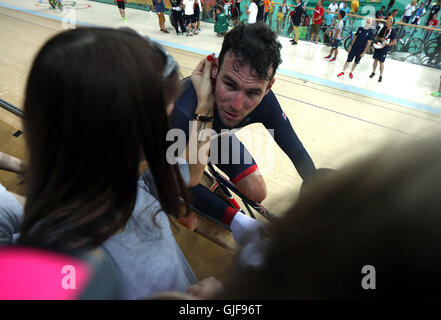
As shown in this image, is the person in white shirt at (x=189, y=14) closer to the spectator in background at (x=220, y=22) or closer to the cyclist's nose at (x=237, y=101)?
the spectator in background at (x=220, y=22)

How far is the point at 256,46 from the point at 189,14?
6.82 meters

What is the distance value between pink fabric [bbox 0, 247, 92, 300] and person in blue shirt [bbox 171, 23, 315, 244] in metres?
0.82

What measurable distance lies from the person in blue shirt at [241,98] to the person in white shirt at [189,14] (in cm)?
648

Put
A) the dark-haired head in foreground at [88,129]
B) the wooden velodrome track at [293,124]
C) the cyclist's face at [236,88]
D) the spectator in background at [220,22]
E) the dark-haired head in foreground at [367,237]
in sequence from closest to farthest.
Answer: the dark-haired head in foreground at [367,237] → the dark-haired head in foreground at [88,129] → the wooden velodrome track at [293,124] → the cyclist's face at [236,88] → the spectator in background at [220,22]

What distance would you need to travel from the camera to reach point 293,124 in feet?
10.4

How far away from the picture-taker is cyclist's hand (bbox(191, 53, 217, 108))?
1432mm

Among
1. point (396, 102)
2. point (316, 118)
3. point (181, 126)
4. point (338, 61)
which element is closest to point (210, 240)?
point (181, 126)

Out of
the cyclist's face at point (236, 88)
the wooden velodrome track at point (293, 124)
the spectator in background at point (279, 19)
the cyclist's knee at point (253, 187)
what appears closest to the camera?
the wooden velodrome track at point (293, 124)

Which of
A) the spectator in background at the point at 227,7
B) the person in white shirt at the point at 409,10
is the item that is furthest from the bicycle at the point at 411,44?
the spectator in background at the point at 227,7

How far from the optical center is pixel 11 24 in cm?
655

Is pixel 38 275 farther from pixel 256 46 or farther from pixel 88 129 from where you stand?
pixel 256 46

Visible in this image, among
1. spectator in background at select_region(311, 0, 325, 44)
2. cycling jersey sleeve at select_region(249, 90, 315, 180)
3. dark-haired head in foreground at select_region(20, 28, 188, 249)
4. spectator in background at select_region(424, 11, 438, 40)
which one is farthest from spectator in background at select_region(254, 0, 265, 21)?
dark-haired head in foreground at select_region(20, 28, 188, 249)

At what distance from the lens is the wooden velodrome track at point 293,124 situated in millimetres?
1214

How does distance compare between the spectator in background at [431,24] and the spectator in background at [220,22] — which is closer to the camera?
the spectator in background at [431,24]
